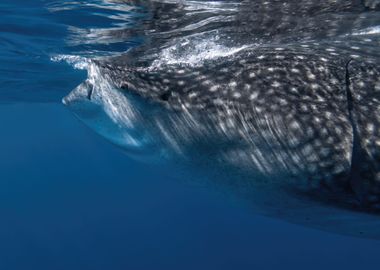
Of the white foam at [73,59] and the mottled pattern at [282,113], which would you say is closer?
the mottled pattern at [282,113]

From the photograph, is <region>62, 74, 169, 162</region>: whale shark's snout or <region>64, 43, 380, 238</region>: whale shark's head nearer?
<region>64, 43, 380, 238</region>: whale shark's head

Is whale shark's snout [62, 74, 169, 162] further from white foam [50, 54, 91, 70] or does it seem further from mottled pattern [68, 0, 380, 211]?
white foam [50, 54, 91, 70]

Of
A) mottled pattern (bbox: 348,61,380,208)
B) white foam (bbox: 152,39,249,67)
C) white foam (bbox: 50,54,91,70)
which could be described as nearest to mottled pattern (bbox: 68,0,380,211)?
mottled pattern (bbox: 348,61,380,208)

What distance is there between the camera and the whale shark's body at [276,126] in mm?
3379

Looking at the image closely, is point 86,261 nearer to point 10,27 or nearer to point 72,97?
point 10,27

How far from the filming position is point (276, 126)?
3.59 metres

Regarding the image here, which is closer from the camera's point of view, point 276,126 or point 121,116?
point 276,126

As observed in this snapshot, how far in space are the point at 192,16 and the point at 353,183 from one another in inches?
204

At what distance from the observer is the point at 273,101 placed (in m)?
3.79

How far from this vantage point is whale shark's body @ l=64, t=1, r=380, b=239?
3.38 metres

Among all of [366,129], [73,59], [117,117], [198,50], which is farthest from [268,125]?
[73,59]

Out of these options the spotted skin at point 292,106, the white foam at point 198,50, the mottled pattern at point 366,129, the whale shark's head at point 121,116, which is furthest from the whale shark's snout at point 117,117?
the white foam at point 198,50

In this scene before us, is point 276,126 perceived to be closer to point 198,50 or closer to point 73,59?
point 198,50

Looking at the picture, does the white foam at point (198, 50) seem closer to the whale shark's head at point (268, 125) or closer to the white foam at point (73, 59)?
the white foam at point (73, 59)
